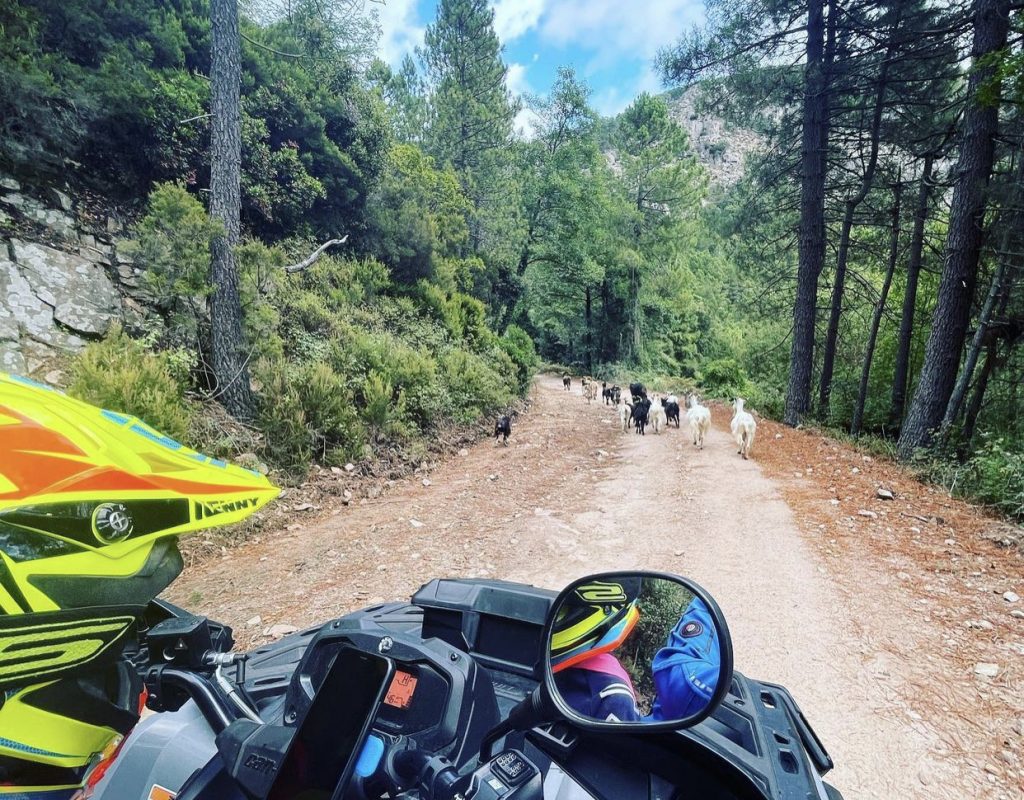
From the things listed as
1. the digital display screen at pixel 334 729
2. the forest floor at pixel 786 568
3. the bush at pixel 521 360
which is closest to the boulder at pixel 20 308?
the forest floor at pixel 786 568

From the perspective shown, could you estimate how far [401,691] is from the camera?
110 cm

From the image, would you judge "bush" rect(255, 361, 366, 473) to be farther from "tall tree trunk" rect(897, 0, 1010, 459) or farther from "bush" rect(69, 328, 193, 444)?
"tall tree trunk" rect(897, 0, 1010, 459)

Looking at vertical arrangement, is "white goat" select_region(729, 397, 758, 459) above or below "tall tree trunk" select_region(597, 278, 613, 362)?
below

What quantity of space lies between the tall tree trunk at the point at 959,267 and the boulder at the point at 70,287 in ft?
42.0

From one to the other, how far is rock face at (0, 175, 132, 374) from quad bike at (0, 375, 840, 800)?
20.3 ft

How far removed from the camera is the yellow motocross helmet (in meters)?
1.07

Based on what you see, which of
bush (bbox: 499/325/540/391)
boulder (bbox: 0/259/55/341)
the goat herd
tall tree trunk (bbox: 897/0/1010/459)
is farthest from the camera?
bush (bbox: 499/325/540/391)

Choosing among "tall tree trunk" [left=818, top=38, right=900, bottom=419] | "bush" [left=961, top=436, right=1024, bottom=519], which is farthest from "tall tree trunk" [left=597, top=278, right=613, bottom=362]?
"bush" [left=961, top=436, right=1024, bottom=519]

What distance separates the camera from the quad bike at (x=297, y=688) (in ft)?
3.16

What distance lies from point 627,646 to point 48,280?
874cm

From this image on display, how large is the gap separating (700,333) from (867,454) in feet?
105

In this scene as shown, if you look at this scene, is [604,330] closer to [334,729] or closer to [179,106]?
[179,106]

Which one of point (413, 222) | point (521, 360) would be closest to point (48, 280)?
point (413, 222)

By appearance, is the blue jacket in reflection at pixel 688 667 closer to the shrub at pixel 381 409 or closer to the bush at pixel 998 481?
the bush at pixel 998 481
